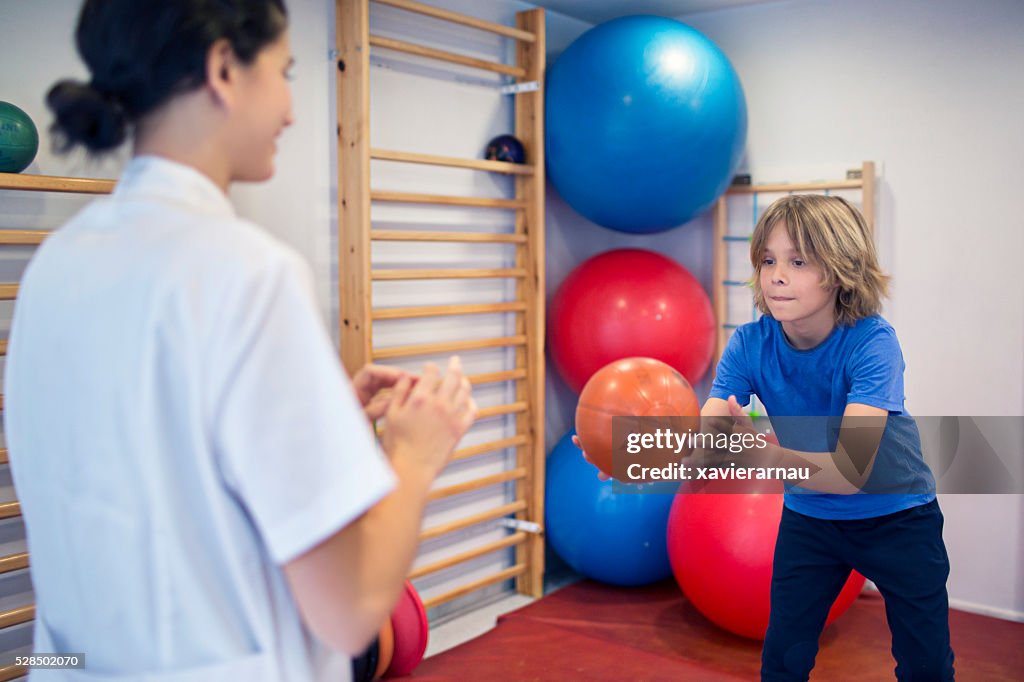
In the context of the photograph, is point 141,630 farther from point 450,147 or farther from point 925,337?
point 925,337

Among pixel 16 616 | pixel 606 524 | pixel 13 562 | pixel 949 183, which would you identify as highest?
pixel 949 183

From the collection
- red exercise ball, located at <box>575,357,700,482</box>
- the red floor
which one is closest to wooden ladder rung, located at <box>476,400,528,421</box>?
the red floor

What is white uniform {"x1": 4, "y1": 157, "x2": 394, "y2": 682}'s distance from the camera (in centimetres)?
69

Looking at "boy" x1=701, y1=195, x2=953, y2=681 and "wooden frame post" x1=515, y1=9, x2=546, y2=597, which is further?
"wooden frame post" x1=515, y1=9, x2=546, y2=597

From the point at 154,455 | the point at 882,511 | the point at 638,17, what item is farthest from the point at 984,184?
the point at 154,455

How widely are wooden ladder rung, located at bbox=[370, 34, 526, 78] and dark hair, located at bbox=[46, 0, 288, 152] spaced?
231 centimetres

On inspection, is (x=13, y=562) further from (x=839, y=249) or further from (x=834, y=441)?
(x=839, y=249)

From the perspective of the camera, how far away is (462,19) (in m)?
3.30

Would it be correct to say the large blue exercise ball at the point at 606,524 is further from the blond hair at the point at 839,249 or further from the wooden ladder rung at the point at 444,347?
the blond hair at the point at 839,249

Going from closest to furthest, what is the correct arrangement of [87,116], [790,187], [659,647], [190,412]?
1. [190,412]
2. [87,116]
3. [659,647]
4. [790,187]

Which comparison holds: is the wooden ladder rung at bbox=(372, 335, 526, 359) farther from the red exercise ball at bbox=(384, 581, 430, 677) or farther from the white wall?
the white wall

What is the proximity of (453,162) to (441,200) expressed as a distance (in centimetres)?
15

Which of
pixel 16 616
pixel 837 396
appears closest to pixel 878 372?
pixel 837 396

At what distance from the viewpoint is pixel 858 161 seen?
3.70 metres
